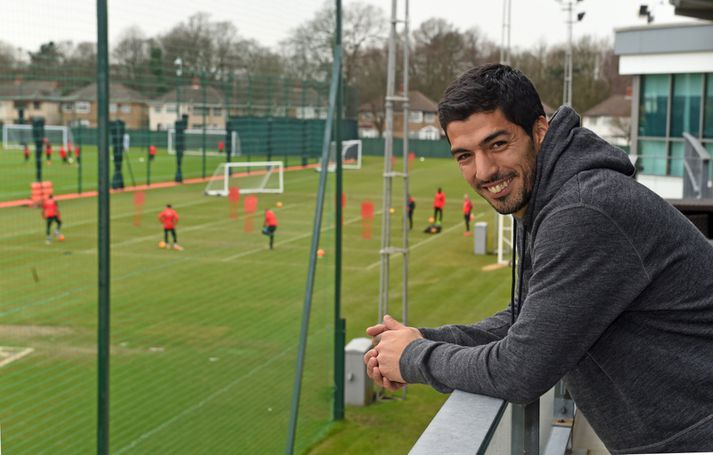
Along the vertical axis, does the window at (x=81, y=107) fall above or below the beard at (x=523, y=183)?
above

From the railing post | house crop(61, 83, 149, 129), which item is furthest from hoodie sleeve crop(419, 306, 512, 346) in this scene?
house crop(61, 83, 149, 129)

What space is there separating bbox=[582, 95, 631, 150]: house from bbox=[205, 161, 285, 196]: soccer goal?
59.5 metres

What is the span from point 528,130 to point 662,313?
21.1 inches

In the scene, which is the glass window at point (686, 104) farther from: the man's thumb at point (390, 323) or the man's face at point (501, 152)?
the man's face at point (501, 152)

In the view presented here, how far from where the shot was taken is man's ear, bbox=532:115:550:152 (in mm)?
2352

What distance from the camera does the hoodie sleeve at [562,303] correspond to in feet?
6.68

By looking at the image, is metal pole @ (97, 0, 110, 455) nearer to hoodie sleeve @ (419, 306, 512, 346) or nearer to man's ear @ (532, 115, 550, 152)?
hoodie sleeve @ (419, 306, 512, 346)

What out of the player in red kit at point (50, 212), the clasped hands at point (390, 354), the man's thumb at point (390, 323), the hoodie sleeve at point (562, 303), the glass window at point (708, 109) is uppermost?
the glass window at point (708, 109)

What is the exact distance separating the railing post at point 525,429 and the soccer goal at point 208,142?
1186cm

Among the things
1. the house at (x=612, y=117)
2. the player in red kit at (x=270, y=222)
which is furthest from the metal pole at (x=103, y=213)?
the house at (x=612, y=117)

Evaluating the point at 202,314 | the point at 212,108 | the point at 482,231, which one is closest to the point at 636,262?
the point at 212,108

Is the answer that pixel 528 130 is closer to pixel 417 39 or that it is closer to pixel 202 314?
pixel 202 314

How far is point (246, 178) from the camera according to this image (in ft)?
82.3

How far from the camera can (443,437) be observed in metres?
1.81
